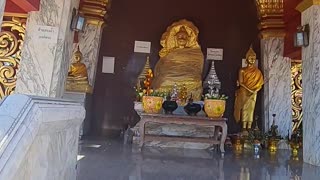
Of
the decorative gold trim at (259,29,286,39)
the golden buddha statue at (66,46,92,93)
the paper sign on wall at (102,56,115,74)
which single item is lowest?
the golden buddha statue at (66,46,92,93)

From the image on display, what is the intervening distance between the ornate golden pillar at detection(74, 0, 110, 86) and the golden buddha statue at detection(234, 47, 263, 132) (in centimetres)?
261

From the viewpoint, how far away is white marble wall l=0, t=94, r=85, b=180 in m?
1.34

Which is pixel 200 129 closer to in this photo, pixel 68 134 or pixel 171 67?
pixel 171 67

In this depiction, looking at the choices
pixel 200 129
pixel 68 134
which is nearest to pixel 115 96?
pixel 200 129

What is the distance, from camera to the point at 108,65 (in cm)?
742

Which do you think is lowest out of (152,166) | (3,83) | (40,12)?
(152,166)

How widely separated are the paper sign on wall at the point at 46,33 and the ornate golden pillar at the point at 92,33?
6.40 ft

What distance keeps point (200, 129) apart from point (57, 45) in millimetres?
2419

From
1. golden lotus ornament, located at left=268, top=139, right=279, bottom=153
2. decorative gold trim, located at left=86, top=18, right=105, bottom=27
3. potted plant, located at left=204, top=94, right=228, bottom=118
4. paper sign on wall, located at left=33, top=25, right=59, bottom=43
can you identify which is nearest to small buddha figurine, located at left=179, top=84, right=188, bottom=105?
potted plant, located at left=204, top=94, right=228, bottom=118

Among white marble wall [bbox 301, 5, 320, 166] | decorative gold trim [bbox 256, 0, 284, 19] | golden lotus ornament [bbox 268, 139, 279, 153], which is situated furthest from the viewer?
decorative gold trim [bbox 256, 0, 284, 19]

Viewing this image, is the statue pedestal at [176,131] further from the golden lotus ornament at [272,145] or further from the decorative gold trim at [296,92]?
the decorative gold trim at [296,92]

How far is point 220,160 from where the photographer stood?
446cm

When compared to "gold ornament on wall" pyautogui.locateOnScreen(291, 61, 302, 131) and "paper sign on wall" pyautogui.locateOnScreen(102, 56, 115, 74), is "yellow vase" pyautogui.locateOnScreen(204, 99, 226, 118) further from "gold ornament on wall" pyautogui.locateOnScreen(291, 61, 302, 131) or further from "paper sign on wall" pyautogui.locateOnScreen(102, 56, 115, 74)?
"paper sign on wall" pyautogui.locateOnScreen(102, 56, 115, 74)

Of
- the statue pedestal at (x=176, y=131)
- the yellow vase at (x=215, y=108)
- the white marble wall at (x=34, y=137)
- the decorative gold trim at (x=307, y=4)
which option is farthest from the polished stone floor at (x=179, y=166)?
the decorative gold trim at (x=307, y=4)
